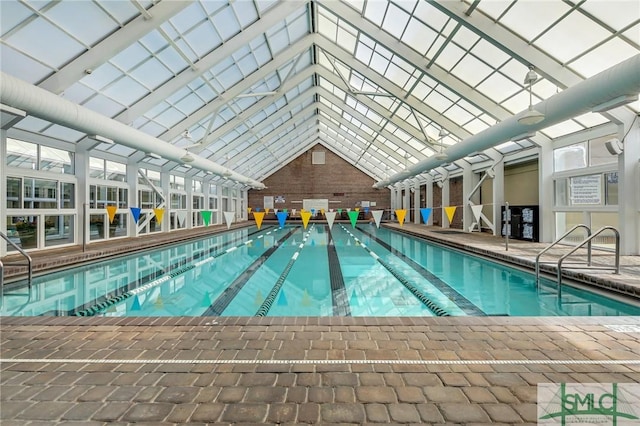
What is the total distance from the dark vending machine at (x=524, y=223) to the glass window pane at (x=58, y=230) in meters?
13.8

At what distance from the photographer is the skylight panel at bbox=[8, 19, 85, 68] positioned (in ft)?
20.1

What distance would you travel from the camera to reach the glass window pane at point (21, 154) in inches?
312

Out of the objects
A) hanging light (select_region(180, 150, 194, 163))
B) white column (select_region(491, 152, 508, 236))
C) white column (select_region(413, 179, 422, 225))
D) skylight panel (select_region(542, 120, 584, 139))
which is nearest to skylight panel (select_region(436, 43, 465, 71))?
skylight panel (select_region(542, 120, 584, 139))

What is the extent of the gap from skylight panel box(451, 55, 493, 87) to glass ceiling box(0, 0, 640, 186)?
0.03 meters

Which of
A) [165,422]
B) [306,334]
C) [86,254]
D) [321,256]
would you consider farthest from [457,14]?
[86,254]

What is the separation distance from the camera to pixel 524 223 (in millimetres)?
10914

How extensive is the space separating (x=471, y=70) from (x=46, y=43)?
952 centimetres

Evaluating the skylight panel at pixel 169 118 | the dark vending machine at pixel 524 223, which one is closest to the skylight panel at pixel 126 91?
the skylight panel at pixel 169 118

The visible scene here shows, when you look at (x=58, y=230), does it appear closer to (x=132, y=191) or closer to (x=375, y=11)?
(x=132, y=191)

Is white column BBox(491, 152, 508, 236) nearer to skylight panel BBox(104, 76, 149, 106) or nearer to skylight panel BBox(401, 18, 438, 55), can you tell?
skylight panel BBox(401, 18, 438, 55)

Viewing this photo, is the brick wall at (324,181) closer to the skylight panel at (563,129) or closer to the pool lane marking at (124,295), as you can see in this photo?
the skylight panel at (563,129)

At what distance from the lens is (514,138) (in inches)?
328

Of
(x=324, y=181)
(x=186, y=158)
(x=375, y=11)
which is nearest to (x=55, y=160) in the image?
(x=186, y=158)

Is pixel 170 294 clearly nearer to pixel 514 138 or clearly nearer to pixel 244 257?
pixel 244 257
